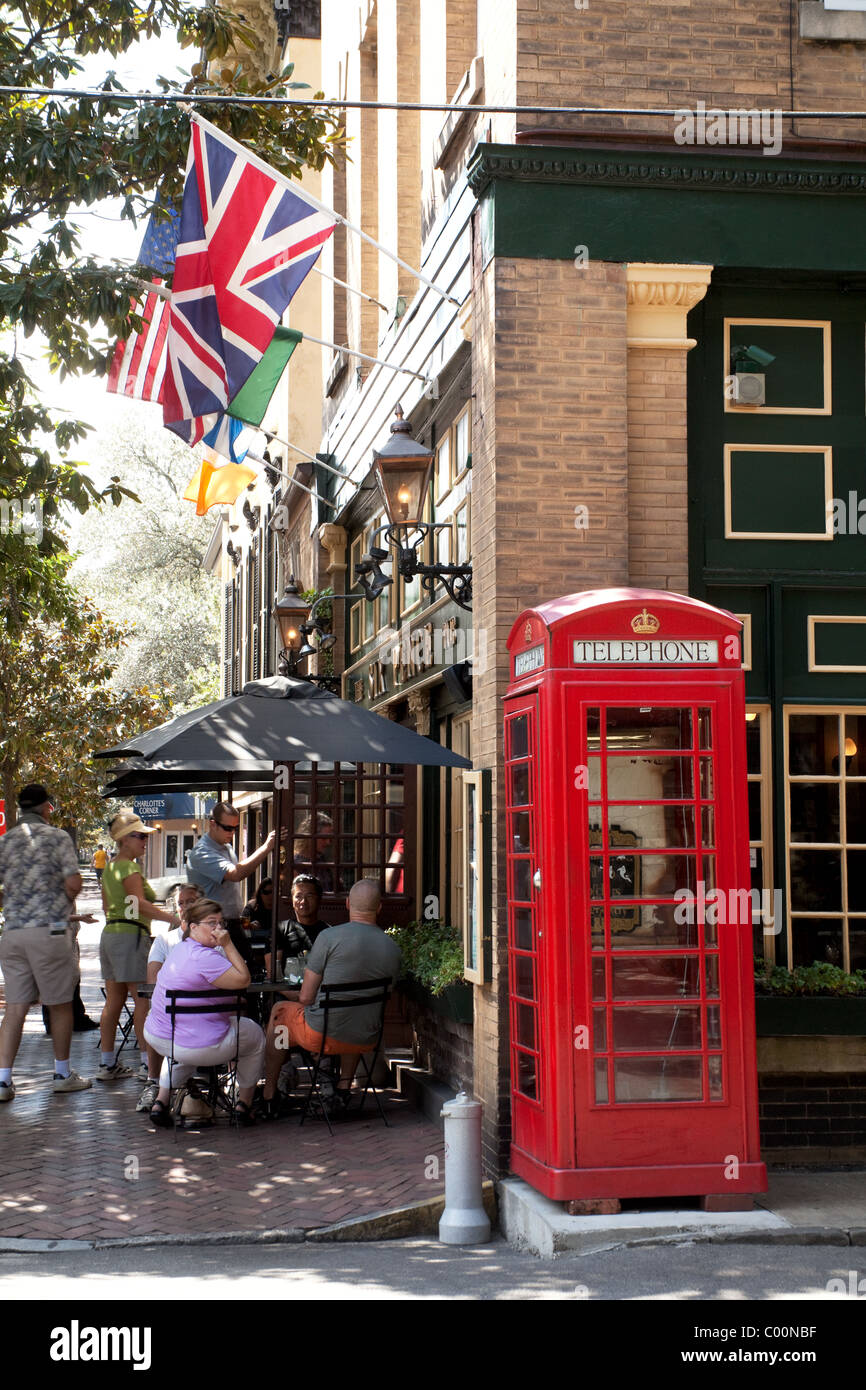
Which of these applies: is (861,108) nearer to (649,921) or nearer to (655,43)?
(655,43)

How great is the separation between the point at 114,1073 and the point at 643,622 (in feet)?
22.4

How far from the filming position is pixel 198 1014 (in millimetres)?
9242

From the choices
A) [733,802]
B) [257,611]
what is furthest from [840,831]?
[257,611]

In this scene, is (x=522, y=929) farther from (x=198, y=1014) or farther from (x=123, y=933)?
(x=123, y=933)

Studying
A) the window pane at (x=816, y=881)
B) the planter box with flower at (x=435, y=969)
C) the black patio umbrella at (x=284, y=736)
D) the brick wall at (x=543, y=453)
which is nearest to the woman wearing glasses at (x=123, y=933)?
the black patio umbrella at (x=284, y=736)

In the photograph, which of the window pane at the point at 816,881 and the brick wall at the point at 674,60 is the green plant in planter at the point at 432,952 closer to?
the window pane at the point at 816,881

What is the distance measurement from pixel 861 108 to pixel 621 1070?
575 cm

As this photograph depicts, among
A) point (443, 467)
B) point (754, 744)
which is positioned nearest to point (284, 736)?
point (443, 467)

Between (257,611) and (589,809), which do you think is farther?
(257,611)

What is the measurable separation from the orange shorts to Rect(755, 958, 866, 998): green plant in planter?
284cm

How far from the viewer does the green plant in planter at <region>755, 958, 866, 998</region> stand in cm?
812

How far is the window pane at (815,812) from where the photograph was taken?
8.55m

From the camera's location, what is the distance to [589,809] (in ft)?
22.9

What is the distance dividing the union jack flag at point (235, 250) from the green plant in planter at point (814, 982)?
5140 millimetres
